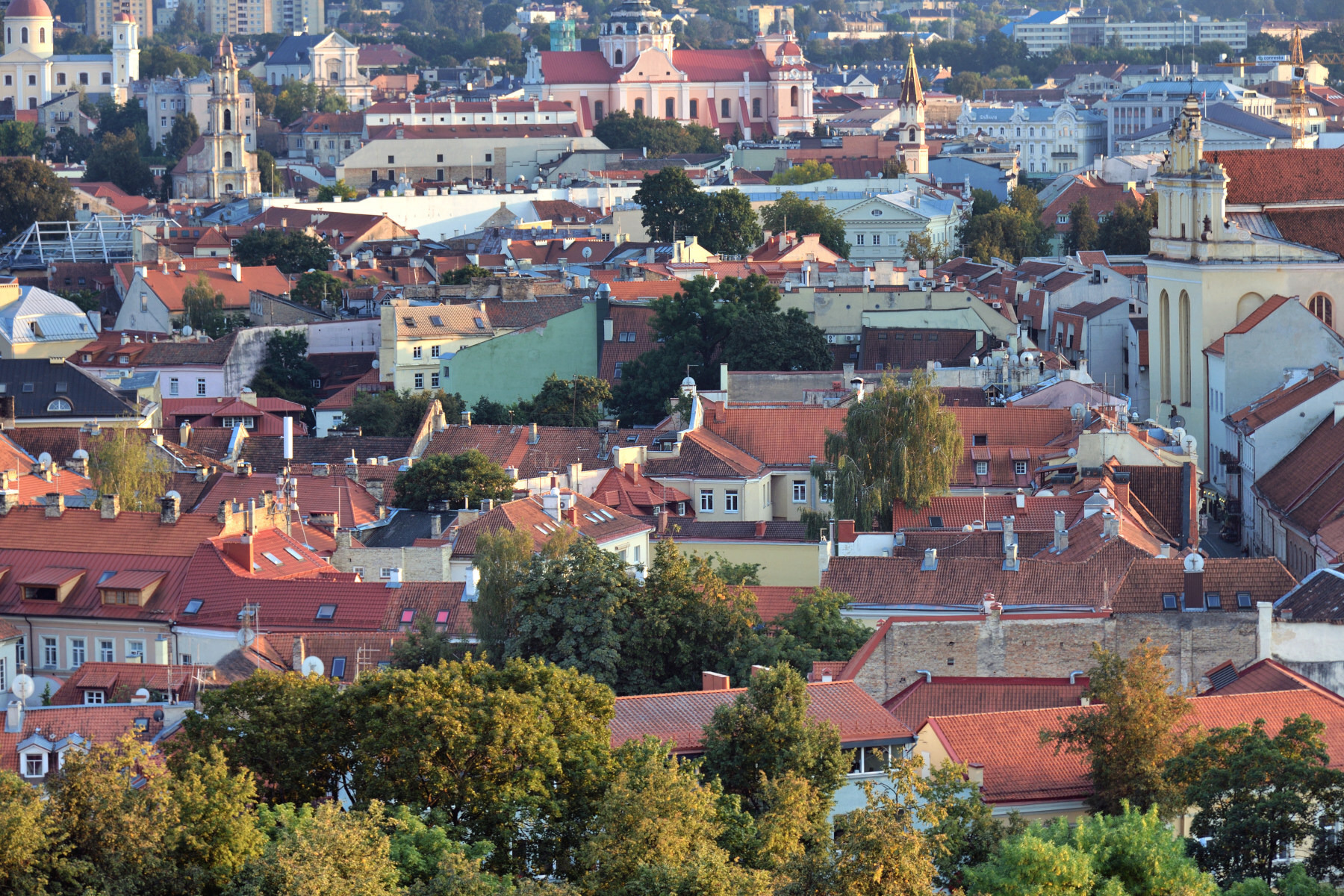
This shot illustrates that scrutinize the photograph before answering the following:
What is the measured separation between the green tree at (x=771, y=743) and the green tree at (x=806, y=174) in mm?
82618

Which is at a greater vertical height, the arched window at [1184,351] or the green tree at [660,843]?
the green tree at [660,843]

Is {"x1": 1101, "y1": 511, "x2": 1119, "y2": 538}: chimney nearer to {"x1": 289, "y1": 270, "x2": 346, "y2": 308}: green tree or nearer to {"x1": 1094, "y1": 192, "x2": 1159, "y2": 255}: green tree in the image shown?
{"x1": 289, "y1": 270, "x2": 346, "y2": 308}: green tree

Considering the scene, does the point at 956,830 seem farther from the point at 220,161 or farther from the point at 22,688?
the point at 220,161

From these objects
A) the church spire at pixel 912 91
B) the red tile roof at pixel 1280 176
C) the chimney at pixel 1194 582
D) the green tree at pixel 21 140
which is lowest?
the green tree at pixel 21 140

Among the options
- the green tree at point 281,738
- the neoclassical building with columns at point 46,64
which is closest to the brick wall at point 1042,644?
the green tree at point 281,738

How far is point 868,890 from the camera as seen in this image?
21.7 meters

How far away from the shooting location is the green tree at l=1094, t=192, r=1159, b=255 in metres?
82.4

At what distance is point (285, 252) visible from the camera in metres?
85.0

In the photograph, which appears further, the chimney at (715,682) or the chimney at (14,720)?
the chimney at (715,682)

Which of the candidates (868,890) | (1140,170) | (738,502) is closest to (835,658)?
(868,890)

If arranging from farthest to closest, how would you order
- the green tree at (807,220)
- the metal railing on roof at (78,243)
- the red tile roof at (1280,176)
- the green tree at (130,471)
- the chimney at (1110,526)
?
the metal railing on roof at (78,243) → the green tree at (807,220) → the red tile roof at (1280,176) → the green tree at (130,471) → the chimney at (1110,526)

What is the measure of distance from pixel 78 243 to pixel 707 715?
68037mm

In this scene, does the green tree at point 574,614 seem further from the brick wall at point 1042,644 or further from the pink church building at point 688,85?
the pink church building at point 688,85

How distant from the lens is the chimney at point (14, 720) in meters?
27.3
